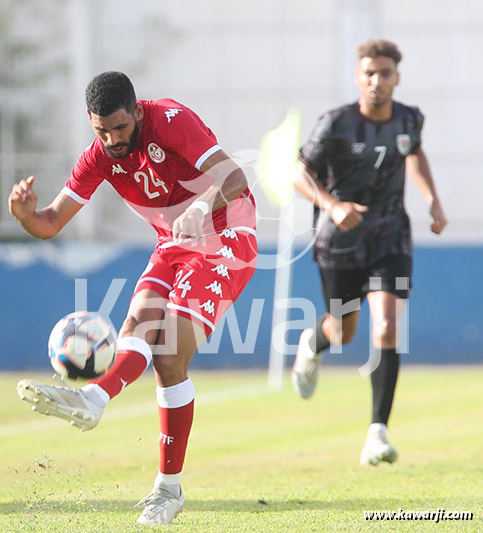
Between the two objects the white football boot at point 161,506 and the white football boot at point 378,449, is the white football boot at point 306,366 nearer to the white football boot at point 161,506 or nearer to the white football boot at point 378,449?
the white football boot at point 378,449

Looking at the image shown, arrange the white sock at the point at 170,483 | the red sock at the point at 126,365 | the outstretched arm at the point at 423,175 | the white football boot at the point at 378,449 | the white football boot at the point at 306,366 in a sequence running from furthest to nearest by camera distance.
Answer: the white football boot at the point at 306,366, the outstretched arm at the point at 423,175, the white football boot at the point at 378,449, the white sock at the point at 170,483, the red sock at the point at 126,365

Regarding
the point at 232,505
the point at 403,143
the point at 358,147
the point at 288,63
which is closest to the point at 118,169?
the point at 232,505

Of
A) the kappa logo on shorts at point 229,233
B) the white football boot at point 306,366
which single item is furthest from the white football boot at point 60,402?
the white football boot at point 306,366

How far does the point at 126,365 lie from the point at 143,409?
5435 mm

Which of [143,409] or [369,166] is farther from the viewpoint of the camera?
[143,409]

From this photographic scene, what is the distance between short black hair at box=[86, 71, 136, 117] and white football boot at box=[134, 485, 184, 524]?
168 centimetres

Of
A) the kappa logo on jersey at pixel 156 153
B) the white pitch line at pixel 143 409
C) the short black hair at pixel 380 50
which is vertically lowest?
the white pitch line at pixel 143 409

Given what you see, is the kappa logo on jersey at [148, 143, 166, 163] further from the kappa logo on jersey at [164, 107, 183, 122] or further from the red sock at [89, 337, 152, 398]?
the red sock at [89, 337, 152, 398]

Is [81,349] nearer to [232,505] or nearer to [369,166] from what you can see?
[232,505]

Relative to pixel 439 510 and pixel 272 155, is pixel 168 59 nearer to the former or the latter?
pixel 272 155

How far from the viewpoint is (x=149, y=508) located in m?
4.30

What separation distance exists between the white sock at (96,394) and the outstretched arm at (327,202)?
6.65 feet

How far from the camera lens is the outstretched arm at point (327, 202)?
558 centimetres

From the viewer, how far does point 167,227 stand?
15.8 ft
